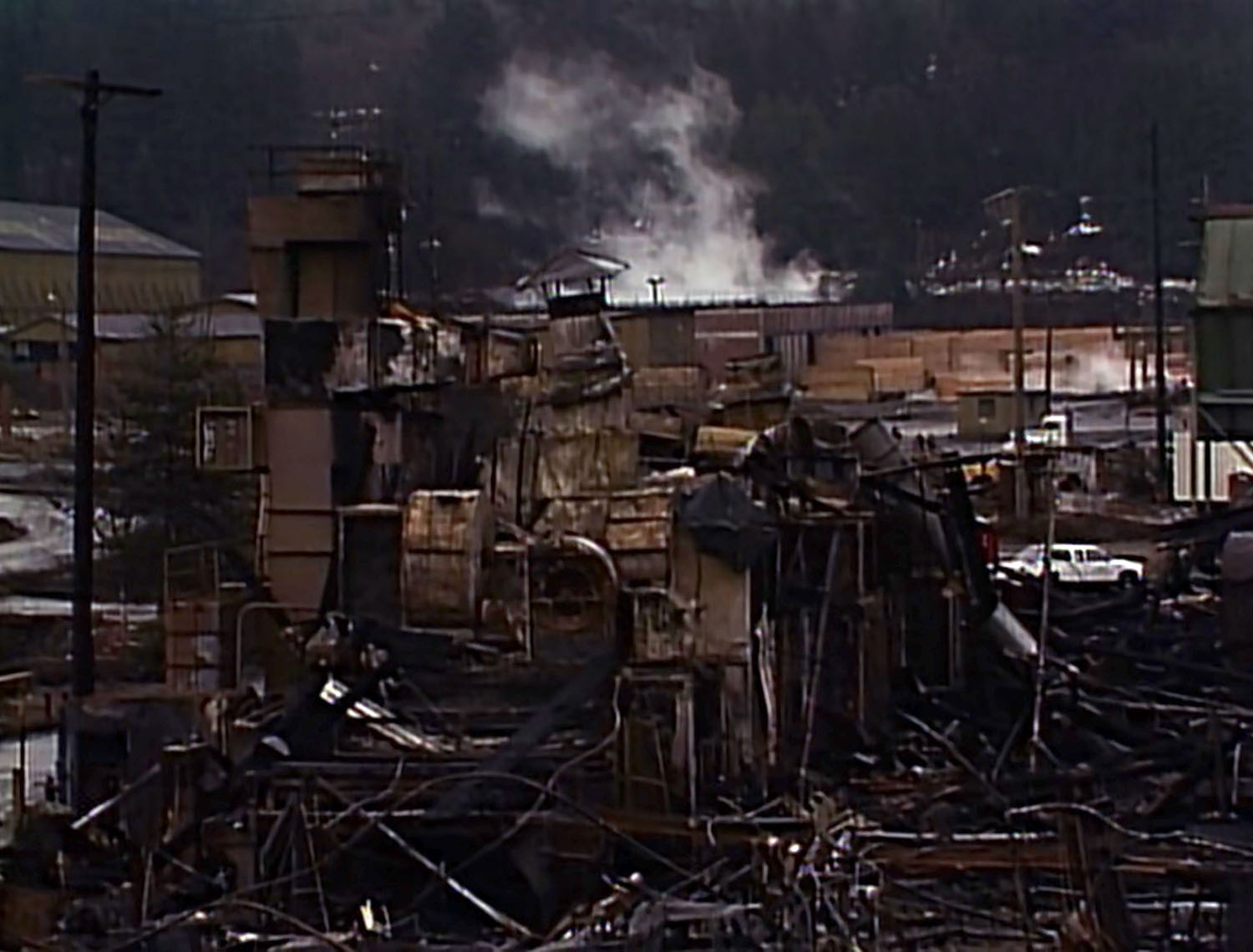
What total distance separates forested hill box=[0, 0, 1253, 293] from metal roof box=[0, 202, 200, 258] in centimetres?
66

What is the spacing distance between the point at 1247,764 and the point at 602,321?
5.05m

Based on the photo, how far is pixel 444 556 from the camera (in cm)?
773

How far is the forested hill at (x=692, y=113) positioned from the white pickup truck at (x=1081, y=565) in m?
9.10

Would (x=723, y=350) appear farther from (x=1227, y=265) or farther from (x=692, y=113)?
(x=1227, y=265)

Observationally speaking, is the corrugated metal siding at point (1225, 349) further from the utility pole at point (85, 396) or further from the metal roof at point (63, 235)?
the metal roof at point (63, 235)

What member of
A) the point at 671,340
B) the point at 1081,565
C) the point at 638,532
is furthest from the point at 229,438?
the point at 671,340

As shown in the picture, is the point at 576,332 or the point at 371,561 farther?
the point at 576,332

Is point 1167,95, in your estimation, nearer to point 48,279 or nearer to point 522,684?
point 48,279

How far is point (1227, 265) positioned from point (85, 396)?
519 centimetres

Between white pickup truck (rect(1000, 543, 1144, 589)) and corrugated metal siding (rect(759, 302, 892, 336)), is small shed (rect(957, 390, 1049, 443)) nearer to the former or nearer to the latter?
white pickup truck (rect(1000, 543, 1144, 589))

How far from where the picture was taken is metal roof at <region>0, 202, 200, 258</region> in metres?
22.3

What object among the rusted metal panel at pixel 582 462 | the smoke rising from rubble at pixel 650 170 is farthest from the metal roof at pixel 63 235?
the rusted metal panel at pixel 582 462

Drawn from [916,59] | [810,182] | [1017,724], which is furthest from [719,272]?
[1017,724]

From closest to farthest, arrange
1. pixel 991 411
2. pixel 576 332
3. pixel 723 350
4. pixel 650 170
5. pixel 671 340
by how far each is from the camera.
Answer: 1. pixel 576 332
2. pixel 671 340
3. pixel 991 411
4. pixel 723 350
5. pixel 650 170
